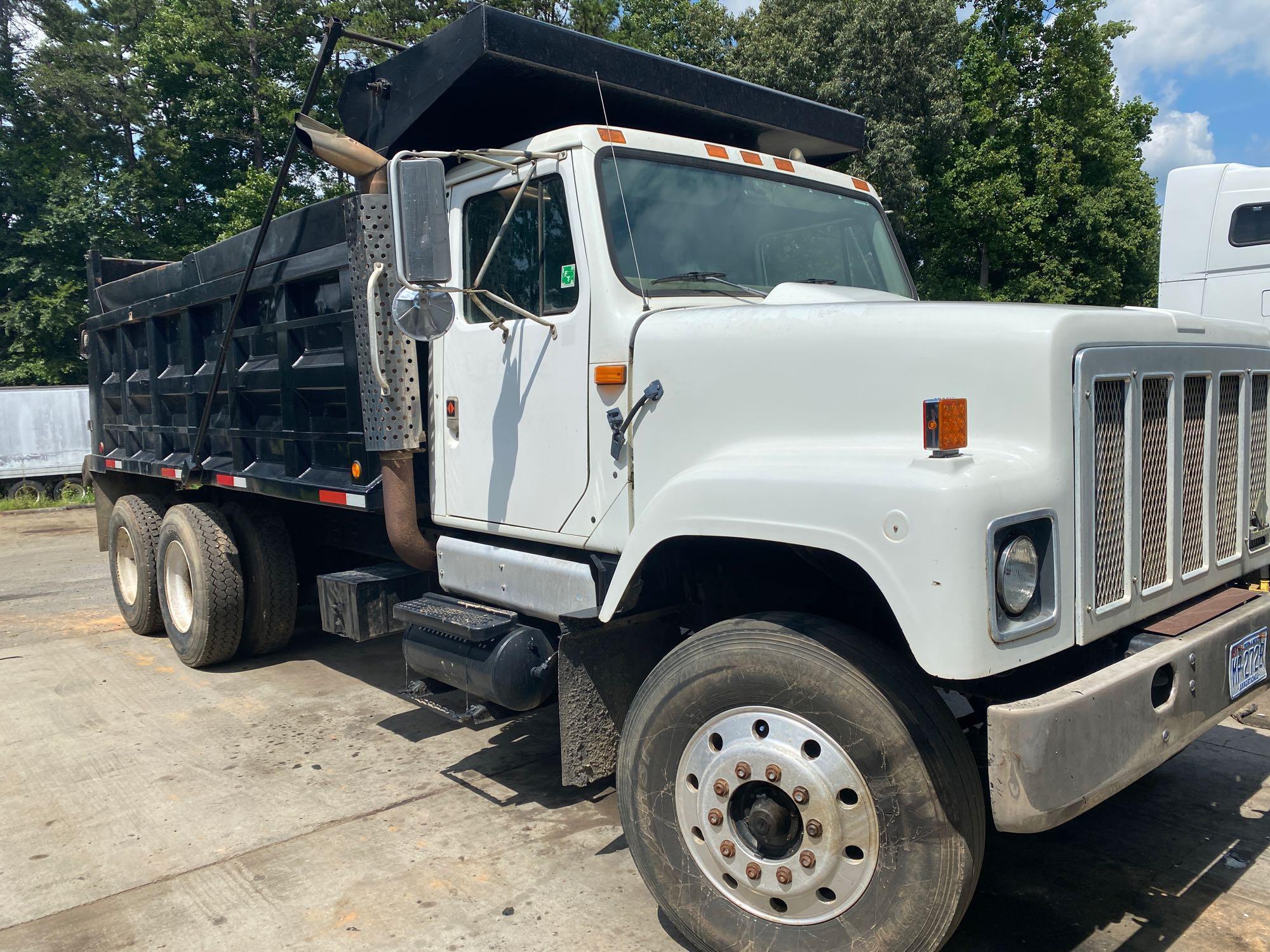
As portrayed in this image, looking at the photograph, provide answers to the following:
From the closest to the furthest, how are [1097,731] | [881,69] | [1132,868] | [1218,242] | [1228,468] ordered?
[1097,731] < [1228,468] < [1132,868] < [1218,242] < [881,69]

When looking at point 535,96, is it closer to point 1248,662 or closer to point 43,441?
point 1248,662

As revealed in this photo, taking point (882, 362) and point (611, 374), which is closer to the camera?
point (882, 362)

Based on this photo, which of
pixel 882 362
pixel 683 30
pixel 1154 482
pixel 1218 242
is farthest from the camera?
pixel 683 30

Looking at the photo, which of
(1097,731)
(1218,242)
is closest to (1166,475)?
(1097,731)

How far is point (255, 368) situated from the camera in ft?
17.8

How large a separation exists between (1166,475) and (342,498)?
352 centimetres

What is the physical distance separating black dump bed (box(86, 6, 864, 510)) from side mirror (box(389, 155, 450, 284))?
0.63 metres

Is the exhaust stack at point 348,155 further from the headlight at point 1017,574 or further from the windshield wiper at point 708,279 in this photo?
the headlight at point 1017,574

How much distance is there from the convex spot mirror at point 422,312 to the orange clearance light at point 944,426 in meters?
1.80

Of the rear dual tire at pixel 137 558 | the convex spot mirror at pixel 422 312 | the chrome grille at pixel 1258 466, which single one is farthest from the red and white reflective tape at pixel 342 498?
the chrome grille at pixel 1258 466

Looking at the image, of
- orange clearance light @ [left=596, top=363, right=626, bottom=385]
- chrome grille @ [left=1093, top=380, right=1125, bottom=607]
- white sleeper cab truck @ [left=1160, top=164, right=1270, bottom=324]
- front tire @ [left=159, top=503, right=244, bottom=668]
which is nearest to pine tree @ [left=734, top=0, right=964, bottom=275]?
white sleeper cab truck @ [left=1160, top=164, right=1270, bottom=324]

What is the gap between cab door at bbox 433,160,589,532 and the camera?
3570mm

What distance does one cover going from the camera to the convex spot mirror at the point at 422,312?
3.41m

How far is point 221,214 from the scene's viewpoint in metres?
30.6
